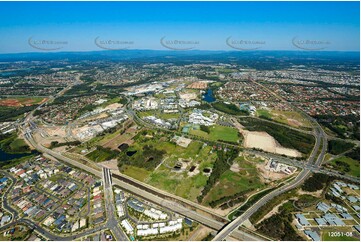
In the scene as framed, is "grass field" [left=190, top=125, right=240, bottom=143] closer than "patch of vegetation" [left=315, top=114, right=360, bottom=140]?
Yes

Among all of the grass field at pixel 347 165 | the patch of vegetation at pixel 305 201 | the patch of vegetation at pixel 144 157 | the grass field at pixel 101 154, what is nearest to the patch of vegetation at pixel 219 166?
the patch of vegetation at pixel 144 157

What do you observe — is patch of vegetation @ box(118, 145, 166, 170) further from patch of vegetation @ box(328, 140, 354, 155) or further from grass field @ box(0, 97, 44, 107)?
grass field @ box(0, 97, 44, 107)

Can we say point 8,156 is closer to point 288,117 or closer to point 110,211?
point 110,211

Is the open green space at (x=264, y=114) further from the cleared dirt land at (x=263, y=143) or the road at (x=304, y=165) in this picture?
the road at (x=304, y=165)

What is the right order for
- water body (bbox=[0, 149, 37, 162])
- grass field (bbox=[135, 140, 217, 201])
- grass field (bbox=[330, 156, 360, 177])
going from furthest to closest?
water body (bbox=[0, 149, 37, 162]), grass field (bbox=[330, 156, 360, 177]), grass field (bbox=[135, 140, 217, 201])

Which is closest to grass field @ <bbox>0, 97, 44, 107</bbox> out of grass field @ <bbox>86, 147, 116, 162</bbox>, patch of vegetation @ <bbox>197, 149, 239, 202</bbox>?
grass field @ <bbox>86, 147, 116, 162</bbox>

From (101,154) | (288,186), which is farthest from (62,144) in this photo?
(288,186)
